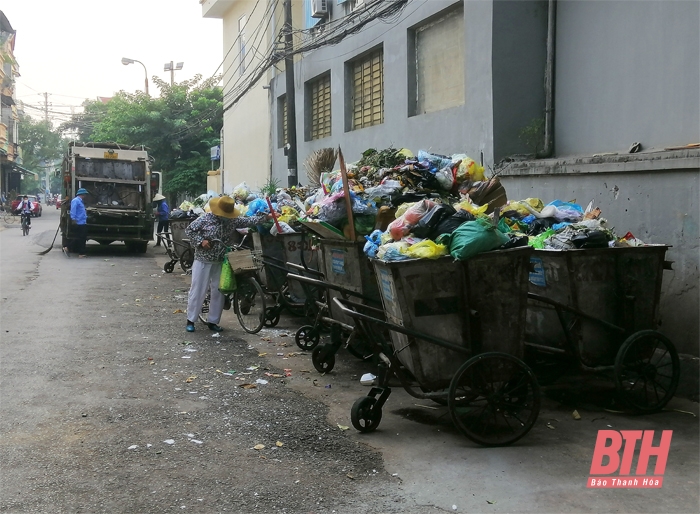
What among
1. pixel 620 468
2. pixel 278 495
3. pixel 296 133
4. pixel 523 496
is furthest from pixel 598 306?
pixel 296 133

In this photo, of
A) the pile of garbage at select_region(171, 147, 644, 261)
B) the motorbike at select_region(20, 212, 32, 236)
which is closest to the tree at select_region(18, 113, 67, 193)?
the motorbike at select_region(20, 212, 32, 236)

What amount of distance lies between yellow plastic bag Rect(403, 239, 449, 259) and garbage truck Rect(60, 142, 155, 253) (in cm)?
1503

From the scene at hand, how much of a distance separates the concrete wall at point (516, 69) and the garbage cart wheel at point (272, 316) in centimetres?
356

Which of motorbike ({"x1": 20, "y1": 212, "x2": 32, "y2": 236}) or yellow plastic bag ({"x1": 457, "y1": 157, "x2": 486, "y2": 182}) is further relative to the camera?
motorbike ({"x1": 20, "y1": 212, "x2": 32, "y2": 236})

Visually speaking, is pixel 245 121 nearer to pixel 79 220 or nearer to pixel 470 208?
pixel 79 220

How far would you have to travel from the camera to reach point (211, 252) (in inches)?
344

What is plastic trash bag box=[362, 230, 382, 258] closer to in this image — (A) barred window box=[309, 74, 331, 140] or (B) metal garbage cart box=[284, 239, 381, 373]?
(B) metal garbage cart box=[284, 239, 381, 373]

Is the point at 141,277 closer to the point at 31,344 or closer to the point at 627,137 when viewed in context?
the point at 31,344

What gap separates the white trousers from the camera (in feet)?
28.8

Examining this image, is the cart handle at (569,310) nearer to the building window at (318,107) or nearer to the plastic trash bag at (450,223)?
the plastic trash bag at (450,223)

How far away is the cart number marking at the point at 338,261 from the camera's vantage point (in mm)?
6969

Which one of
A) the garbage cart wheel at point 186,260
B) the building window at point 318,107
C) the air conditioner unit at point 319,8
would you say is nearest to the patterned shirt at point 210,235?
the garbage cart wheel at point 186,260

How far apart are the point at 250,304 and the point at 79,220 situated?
1023 centimetres

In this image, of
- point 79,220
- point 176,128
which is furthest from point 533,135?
point 176,128
